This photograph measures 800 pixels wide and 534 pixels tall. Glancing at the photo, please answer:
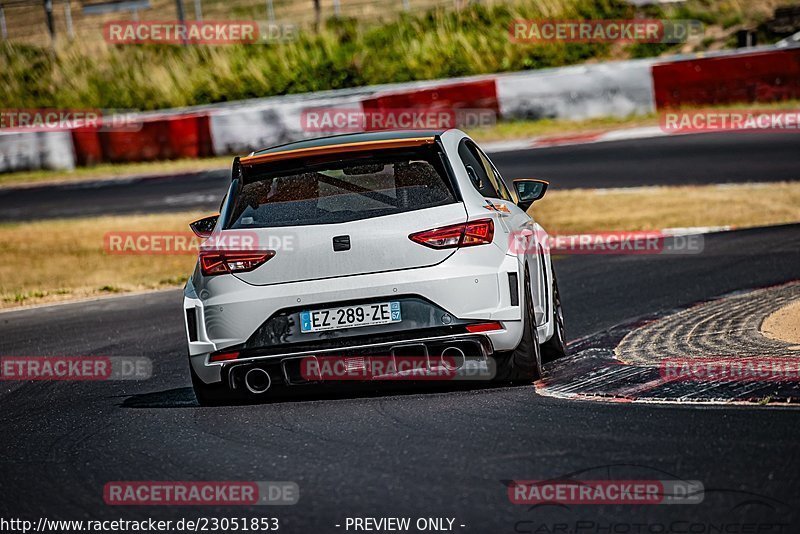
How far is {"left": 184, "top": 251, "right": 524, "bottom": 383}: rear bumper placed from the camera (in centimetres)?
696

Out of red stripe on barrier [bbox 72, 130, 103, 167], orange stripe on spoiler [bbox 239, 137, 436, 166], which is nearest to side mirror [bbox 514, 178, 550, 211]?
orange stripe on spoiler [bbox 239, 137, 436, 166]

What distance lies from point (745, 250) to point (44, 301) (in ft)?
23.8

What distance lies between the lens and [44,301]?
47.7ft

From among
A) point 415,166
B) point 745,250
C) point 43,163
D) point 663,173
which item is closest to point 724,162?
point 663,173

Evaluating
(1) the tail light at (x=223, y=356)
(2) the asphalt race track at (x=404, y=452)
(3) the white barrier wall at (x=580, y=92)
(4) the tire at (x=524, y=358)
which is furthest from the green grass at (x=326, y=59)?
(1) the tail light at (x=223, y=356)

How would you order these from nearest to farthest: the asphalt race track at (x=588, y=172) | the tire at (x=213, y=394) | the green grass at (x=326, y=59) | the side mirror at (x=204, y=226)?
the tire at (x=213, y=394) → the side mirror at (x=204, y=226) → the asphalt race track at (x=588, y=172) → the green grass at (x=326, y=59)

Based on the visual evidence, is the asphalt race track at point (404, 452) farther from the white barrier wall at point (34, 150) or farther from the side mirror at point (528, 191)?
the white barrier wall at point (34, 150)

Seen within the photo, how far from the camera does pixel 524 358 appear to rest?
7.23 meters

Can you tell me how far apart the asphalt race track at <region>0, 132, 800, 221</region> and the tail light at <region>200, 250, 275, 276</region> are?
12.5 meters

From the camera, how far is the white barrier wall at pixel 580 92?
26.6 metres

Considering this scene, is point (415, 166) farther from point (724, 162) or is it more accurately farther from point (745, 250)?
point (724, 162)

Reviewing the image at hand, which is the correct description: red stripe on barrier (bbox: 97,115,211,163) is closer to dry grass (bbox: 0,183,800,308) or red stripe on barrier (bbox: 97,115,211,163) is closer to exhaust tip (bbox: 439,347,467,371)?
dry grass (bbox: 0,183,800,308)

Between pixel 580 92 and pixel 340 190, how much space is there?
2047 cm

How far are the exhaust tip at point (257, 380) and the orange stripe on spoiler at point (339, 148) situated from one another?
45.2 inches
